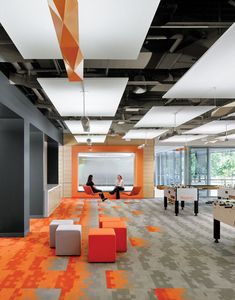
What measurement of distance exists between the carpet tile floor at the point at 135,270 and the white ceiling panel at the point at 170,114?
11.3ft

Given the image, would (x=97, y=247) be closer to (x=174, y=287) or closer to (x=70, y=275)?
(x=70, y=275)

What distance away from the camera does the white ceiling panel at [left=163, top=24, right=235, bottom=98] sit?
4381mm

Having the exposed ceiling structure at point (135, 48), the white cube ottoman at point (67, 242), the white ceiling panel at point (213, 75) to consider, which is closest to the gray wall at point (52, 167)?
the exposed ceiling structure at point (135, 48)

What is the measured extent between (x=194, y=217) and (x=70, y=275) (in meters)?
7.36

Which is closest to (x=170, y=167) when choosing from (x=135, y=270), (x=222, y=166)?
(x=222, y=166)

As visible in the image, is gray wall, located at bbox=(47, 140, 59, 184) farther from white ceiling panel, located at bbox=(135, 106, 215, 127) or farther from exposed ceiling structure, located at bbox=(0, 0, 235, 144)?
exposed ceiling structure, located at bbox=(0, 0, 235, 144)

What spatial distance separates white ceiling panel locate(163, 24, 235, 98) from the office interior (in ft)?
0.07

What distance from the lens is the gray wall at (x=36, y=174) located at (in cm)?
1148

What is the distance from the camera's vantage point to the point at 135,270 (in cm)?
570

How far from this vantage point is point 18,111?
768 centimetres

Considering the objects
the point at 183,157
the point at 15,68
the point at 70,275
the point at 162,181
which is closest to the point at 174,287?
the point at 70,275

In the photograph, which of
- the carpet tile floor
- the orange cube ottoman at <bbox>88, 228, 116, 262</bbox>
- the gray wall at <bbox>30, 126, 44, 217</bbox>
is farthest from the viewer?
the gray wall at <bbox>30, 126, 44, 217</bbox>

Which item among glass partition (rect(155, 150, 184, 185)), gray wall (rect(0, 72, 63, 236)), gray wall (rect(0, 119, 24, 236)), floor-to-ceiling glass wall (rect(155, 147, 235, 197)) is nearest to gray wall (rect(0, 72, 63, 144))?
gray wall (rect(0, 72, 63, 236))

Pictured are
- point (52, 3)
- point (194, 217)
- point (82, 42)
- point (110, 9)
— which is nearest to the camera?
point (52, 3)
